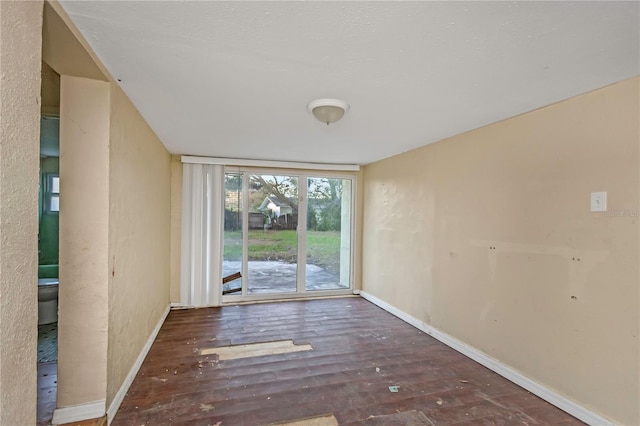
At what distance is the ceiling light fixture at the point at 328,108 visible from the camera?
2.14m

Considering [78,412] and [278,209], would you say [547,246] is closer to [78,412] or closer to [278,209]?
[78,412]

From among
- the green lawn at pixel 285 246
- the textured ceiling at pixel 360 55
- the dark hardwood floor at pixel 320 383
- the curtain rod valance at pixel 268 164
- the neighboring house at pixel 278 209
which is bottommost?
the dark hardwood floor at pixel 320 383

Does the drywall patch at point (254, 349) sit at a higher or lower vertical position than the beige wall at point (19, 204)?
lower

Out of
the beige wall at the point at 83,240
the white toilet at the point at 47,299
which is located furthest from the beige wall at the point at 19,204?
the white toilet at the point at 47,299

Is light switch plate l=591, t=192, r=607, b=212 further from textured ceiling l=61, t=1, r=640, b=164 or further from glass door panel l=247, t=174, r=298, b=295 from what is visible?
glass door panel l=247, t=174, r=298, b=295

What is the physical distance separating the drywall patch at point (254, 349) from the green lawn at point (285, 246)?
5.70 feet

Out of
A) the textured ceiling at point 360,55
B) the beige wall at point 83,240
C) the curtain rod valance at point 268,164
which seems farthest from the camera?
the curtain rod valance at point 268,164

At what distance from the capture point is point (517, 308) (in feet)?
8.01

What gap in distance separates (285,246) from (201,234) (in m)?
1.25

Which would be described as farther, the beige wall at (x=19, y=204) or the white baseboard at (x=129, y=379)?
the white baseboard at (x=129, y=379)

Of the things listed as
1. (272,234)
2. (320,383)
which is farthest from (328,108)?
(272,234)

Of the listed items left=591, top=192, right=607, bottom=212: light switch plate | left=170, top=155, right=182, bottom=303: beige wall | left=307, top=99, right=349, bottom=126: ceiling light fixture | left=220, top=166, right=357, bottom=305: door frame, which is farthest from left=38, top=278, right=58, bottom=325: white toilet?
left=591, top=192, right=607, bottom=212: light switch plate

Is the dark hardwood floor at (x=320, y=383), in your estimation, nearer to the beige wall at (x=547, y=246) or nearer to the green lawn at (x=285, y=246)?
the beige wall at (x=547, y=246)

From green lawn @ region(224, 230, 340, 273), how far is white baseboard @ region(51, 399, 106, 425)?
2.73 m
